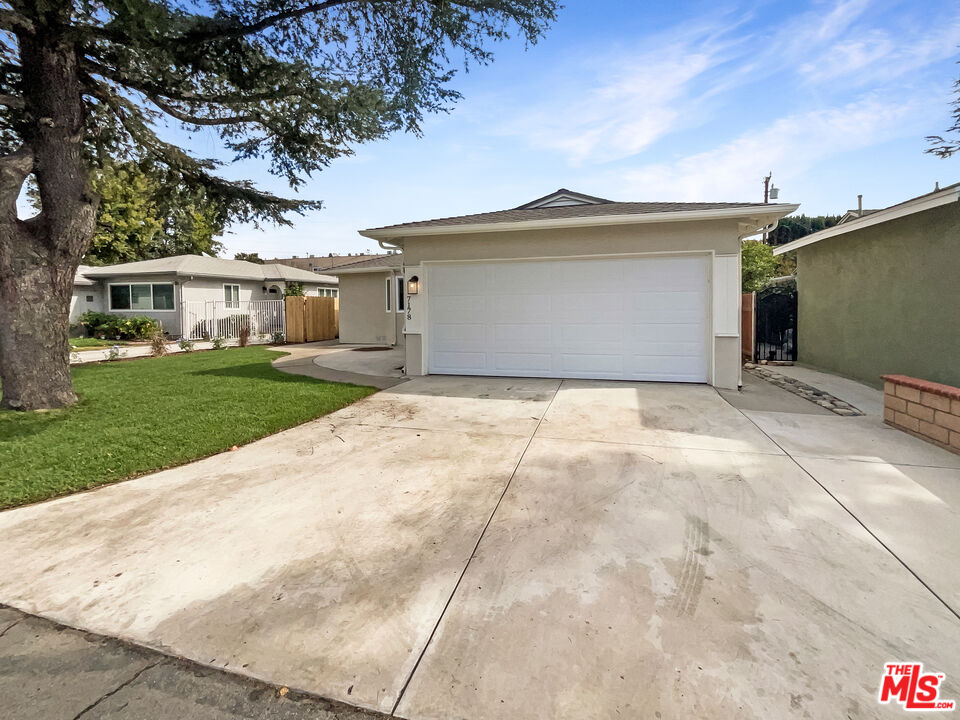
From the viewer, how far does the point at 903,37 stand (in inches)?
312

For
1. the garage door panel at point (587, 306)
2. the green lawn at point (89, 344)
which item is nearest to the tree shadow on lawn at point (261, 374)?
the garage door panel at point (587, 306)

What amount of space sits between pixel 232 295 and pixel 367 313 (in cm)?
825

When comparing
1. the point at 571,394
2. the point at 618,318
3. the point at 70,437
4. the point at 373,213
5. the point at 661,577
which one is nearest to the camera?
the point at 661,577

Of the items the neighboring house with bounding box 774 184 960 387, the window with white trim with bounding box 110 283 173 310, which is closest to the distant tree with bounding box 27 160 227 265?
the window with white trim with bounding box 110 283 173 310

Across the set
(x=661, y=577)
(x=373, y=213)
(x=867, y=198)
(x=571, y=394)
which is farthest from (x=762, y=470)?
(x=867, y=198)

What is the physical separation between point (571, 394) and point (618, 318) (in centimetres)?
204

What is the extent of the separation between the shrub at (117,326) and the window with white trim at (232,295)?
282 centimetres

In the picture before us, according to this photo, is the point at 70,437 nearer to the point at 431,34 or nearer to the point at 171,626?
the point at 171,626

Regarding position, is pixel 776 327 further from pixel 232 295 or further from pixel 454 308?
pixel 232 295

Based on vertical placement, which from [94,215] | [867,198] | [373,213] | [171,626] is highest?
[867,198]

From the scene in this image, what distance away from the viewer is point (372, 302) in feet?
56.1

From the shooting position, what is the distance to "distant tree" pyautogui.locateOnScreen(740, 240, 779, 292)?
19.1m

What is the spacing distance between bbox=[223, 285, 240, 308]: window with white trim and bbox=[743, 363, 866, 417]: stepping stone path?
66.1 ft

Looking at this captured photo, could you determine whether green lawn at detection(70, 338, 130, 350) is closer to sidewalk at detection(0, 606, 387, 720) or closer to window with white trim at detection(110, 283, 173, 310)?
window with white trim at detection(110, 283, 173, 310)
